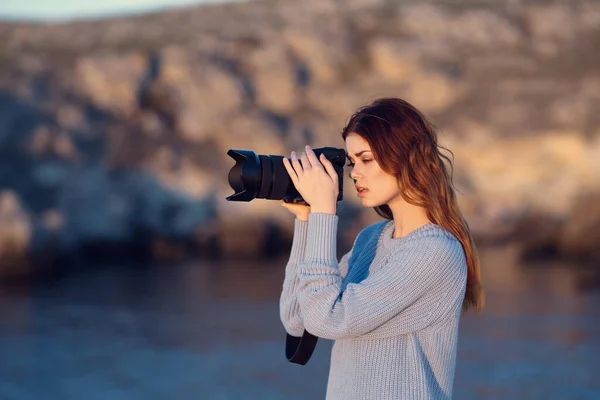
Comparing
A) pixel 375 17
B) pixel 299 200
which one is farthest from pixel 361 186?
pixel 375 17

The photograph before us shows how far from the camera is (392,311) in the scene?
1.61 metres

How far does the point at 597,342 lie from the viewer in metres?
6.84

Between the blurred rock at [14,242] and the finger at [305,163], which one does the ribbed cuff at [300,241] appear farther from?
the blurred rock at [14,242]

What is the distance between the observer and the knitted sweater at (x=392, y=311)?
160cm

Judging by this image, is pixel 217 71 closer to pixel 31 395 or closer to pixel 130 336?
pixel 130 336

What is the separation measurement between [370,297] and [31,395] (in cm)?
466

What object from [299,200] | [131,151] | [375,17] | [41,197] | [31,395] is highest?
[375,17]

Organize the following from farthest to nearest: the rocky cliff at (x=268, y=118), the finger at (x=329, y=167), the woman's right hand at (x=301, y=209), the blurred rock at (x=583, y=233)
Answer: the rocky cliff at (x=268, y=118), the blurred rock at (x=583, y=233), the woman's right hand at (x=301, y=209), the finger at (x=329, y=167)

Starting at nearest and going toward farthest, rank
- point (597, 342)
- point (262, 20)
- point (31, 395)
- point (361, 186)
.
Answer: point (361, 186), point (31, 395), point (597, 342), point (262, 20)

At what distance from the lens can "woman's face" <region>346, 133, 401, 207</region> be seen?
5.54 ft

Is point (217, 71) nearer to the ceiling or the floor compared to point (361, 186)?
nearer to the ceiling

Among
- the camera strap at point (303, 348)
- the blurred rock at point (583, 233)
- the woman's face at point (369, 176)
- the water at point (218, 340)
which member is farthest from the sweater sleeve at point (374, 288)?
the blurred rock at point (583, 233)

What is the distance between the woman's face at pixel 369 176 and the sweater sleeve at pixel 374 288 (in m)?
0.11

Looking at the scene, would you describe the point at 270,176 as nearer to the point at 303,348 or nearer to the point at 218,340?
the point at 303,348
